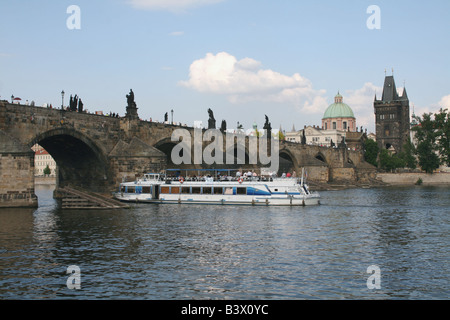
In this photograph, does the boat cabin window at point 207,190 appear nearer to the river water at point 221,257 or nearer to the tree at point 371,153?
the river water at point 221,257

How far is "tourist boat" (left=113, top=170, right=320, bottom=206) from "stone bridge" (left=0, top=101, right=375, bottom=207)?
2.60m

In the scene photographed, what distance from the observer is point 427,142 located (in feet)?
415

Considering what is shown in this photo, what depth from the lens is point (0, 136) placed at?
42.1 meters

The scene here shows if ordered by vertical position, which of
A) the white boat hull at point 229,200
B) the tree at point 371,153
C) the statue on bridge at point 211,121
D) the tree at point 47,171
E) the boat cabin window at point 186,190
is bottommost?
the white boat hull at point 229,200

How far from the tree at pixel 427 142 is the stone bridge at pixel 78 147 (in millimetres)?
71713

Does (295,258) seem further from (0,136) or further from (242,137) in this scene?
(242,137)

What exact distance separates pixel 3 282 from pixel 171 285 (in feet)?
19.3

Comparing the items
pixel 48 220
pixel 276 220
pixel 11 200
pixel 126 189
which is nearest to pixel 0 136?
pixel 11 200

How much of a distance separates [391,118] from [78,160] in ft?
509

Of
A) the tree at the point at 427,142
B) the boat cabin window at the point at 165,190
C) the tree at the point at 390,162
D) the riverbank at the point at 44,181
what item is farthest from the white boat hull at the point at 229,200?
the tree at the point at 390,162

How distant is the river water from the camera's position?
17875mm

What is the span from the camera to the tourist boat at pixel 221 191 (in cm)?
5131
